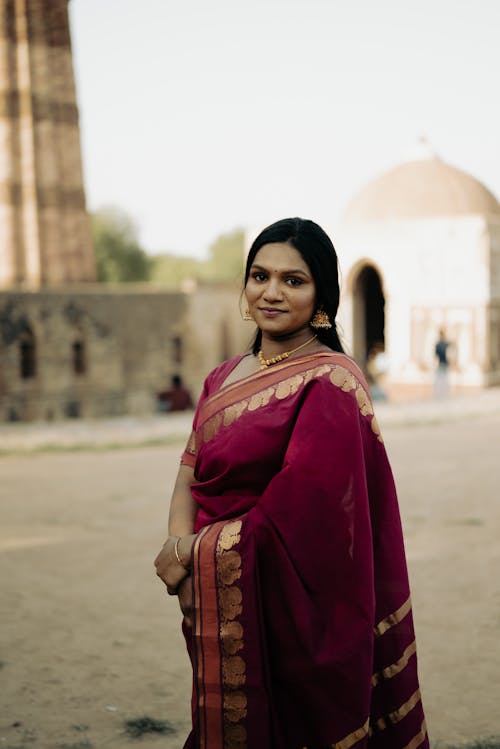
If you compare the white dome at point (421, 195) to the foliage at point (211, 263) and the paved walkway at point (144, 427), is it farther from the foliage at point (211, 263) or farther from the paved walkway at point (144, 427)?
the foliage at point (211, 263)

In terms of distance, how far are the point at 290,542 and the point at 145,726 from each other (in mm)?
1466

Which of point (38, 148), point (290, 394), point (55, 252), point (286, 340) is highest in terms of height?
point (38, 148)

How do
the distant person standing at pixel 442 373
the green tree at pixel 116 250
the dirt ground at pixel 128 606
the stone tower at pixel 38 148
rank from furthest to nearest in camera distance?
the green tree at pixel 116 250 → the stone tower at pixel 38 148 → the distant person standing at pixel 442 373 → the dirt ground at pixel 128 606

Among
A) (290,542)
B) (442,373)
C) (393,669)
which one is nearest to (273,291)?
(290,542)

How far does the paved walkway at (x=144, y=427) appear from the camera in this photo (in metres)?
9.86

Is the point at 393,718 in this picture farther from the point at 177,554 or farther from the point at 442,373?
the point at 442,373

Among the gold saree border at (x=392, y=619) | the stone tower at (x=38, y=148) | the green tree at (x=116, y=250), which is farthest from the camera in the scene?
the green tree at (x=116, y=250)

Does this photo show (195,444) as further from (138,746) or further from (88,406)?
(88,406)

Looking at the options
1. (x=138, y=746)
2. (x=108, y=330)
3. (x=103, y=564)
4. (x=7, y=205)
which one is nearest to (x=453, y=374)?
(x=108, y=330)

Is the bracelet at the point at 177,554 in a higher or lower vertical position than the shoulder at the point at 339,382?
lower

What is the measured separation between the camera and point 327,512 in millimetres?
2010

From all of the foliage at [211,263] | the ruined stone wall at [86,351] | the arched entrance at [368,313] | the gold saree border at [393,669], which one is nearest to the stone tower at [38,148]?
the ruined stone wall at [86,351]

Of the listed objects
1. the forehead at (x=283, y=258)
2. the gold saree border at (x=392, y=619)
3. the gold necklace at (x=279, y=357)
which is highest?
the forehead at (x=283, y=258)

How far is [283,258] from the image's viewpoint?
2.14m
